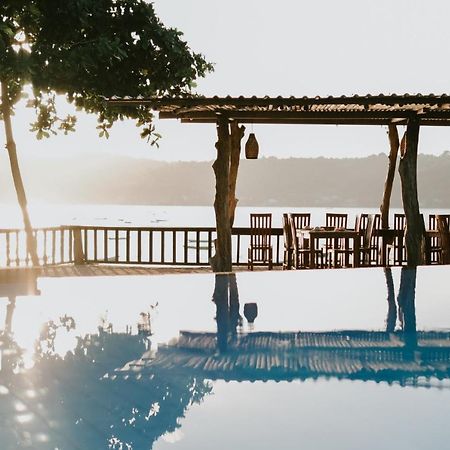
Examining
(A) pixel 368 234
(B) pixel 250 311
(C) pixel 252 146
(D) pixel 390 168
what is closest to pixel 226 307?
(B) pixel 250 311

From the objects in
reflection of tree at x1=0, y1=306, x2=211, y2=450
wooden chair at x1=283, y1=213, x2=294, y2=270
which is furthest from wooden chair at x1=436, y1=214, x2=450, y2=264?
reflection of tree at x1=0, y1=306, x2=211, y2=450

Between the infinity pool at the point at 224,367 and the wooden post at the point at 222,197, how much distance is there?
4.57 feet

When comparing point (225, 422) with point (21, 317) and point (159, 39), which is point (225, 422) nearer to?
point (21, 317)

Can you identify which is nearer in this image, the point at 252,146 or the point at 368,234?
the point at 252,146

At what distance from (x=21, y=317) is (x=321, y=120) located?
6.14 m

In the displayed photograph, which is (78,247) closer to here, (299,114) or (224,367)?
(299,114)

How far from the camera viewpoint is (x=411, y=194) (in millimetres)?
10844

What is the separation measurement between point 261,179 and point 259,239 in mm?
128062

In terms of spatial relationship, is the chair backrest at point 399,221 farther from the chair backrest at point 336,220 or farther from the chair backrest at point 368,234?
Result: the chair backrest at point 368,234

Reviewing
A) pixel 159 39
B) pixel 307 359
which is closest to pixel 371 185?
pixel 159 39

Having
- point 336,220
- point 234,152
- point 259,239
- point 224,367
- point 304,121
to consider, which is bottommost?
point 224,367

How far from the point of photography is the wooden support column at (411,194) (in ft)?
35.2

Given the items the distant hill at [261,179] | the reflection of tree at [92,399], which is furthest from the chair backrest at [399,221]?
the distant hill at [261,179]

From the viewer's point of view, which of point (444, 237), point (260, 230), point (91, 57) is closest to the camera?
point (444, 237)
